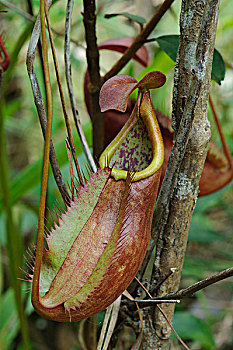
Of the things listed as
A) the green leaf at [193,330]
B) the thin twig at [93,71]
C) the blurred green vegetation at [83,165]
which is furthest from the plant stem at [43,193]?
the green leaf at [193,330]

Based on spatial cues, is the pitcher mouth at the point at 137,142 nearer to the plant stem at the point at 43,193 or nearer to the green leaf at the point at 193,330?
the plant stem at the point at 43,193

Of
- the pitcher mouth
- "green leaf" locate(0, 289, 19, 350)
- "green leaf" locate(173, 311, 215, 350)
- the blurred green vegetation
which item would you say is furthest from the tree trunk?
"green leaf" locate(0, 289, 19, 350)

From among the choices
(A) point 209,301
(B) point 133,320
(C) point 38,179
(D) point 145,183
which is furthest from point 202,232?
(D) point 145,183

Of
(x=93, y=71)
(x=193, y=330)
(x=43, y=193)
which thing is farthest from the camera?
(x=193, y=330)

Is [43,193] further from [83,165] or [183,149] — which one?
[83,165]

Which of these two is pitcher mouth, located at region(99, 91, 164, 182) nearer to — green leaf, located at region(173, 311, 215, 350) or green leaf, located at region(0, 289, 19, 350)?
green leaf, located at region(173, 311, 215, 350)

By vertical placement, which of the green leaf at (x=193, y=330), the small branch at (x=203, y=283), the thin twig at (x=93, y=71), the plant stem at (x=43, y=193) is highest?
the thin twig at (x=93, y=71)

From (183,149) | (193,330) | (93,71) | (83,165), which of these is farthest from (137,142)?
(193,330)
